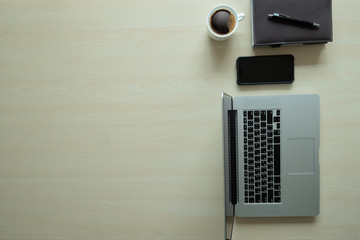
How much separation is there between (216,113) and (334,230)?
1.78 ft

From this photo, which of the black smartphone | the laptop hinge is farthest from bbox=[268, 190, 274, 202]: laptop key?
the black smartphone

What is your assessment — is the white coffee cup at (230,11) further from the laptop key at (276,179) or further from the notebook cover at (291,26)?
the laptop key at (276,179)

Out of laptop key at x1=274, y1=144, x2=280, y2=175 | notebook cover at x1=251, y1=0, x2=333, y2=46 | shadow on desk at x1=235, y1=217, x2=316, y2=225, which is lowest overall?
shadow on desk at x1=235, y1=217, x2=316, y2=225

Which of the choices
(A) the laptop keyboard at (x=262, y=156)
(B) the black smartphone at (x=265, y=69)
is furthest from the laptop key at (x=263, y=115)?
(B) the black smartphone at (x=265, y=69)

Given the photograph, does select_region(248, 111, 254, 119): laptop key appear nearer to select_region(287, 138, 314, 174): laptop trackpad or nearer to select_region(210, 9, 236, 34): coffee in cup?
select_region(287, 138, 314, 174): laptop trackpad

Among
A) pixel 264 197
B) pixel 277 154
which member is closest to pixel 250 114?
pixel 277 154

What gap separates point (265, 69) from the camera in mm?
832

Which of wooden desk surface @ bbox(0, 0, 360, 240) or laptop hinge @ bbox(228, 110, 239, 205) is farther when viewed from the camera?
wooden desk surface @ bbox(0, 0, 360, 240)

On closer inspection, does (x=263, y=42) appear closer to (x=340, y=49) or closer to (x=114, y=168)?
(x=340, y=49)

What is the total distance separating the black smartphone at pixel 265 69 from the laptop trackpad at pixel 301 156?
0.20 m

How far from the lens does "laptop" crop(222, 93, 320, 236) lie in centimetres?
81

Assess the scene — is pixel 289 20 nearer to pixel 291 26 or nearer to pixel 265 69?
pixel 291 26

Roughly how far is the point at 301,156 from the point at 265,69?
0.30m

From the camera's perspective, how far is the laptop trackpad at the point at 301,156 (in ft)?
2.68
